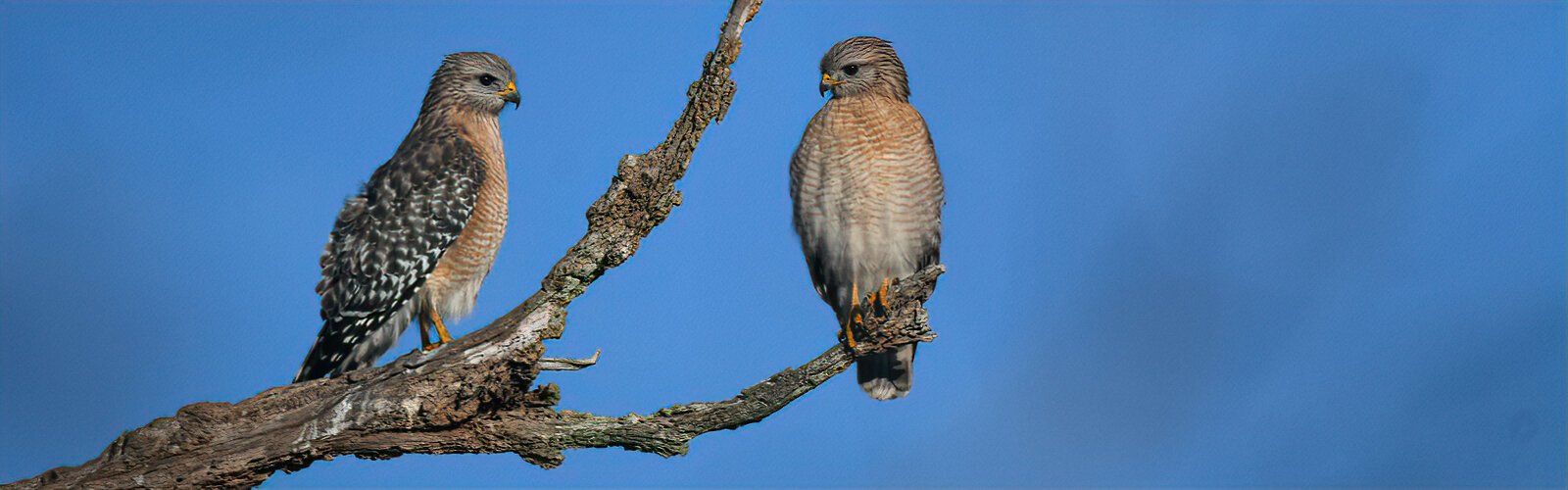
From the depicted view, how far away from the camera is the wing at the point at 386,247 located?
912cm

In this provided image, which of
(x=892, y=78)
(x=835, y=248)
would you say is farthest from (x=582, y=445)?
(x=892, y=78)

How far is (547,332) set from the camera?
303 inches

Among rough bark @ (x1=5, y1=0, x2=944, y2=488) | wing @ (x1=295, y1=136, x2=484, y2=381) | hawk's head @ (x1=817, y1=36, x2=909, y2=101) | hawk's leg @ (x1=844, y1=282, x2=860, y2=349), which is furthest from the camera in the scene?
hawk's head @ (x1=817, y1=36, x2=909, y2=101)

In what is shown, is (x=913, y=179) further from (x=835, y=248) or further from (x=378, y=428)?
(x=378, y=428)

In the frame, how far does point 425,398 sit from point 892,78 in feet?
13.4

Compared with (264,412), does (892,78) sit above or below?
above

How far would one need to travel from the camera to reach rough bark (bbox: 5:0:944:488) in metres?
7.66

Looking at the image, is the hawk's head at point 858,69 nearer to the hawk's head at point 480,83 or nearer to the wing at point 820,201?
the wing at point 820,201

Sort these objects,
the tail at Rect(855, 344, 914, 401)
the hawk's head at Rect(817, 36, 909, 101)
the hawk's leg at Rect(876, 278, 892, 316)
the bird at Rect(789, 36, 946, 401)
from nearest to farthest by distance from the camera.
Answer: the hawk's leg at Rect(876, 278, 892, 316) < the bird at Rect(789, 36, 946, 401) < the tail at Rect(855, 344, 914, 401) < the hawk's head at Rect(817, 36, 909, 101)

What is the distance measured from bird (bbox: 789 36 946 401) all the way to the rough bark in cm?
127

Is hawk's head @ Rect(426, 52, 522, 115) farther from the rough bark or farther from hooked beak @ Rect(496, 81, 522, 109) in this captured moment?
the rough bark

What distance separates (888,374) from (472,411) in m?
3.02

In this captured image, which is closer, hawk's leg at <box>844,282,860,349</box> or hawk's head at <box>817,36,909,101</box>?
hawk's leg at <box>844,282,860,349</box>

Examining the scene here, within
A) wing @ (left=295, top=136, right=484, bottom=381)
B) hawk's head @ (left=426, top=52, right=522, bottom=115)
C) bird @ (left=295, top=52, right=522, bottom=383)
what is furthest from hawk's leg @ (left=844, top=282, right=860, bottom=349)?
hawk's head @ (left=426, top=52, right=522, bottom=115)
